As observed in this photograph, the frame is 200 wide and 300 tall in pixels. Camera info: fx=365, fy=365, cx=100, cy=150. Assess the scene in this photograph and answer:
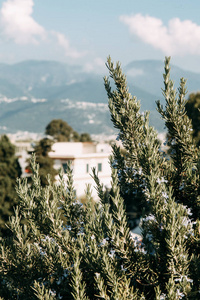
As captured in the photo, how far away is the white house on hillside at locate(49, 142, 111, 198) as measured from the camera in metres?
45.2

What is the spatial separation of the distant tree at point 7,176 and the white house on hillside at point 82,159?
12004mm

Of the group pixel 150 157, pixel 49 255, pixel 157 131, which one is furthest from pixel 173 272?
pixel 157 131

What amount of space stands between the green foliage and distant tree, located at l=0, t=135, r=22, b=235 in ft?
75.6

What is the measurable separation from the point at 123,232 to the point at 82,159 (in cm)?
4238

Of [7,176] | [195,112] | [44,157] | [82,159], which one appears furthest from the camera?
[82,159]

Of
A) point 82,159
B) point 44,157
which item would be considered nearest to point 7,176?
point 44,157

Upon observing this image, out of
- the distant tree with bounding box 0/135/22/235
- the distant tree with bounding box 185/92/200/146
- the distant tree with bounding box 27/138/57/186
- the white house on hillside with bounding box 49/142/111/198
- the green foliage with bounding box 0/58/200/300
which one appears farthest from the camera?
the white house on hillside with bounding box 49/142/111/198

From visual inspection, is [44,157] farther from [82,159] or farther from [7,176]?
[82,159]

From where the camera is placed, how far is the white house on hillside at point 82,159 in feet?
148

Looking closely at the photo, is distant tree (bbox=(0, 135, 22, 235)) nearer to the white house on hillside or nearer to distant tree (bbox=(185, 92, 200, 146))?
the white house on hillside

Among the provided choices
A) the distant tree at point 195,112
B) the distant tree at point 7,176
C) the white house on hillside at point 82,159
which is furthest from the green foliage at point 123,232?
the white house on hillside at point 82,159

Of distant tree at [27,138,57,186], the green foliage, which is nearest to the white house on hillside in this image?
distant tree at [27,138,57,186]

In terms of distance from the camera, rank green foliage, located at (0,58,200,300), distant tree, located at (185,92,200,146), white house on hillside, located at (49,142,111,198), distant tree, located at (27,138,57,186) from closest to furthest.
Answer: green foliage, located at (0,58,200,300), distant tree, located at (27,138,57,186), distant tree, located at (185,92,200,146), white house on hillside, located at (49,142,111,198)

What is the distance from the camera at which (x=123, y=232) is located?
4.57 meters
